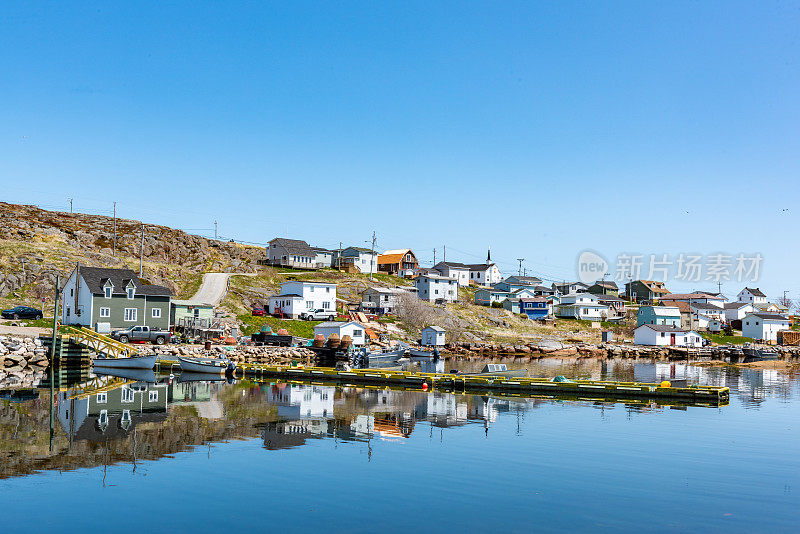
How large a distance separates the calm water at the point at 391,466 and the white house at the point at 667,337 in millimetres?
74482

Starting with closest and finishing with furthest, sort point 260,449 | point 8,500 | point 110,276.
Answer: point 8,500 → point 260,449 → point 110,276

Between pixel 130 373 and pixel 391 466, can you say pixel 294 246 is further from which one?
pixel 391 466

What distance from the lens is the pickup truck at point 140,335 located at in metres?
72.1

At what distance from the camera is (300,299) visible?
→ 100 meters

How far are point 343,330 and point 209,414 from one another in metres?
45.7

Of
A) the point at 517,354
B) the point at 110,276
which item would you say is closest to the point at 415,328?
the point at 517,354

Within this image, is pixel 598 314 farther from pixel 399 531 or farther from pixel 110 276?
pixel 399 531

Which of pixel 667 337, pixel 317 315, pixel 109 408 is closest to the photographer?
pixel 109 408

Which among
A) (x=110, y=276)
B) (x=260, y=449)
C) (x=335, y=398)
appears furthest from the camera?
(x=110, y=276)

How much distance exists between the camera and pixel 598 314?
14338cm

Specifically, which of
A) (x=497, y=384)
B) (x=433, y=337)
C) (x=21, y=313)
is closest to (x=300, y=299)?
(x=433, y=337)

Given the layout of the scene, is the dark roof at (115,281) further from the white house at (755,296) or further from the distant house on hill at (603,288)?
the white house at (755,296)

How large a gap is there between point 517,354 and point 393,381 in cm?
4989

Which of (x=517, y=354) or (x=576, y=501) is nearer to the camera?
(x=576, y=501)
